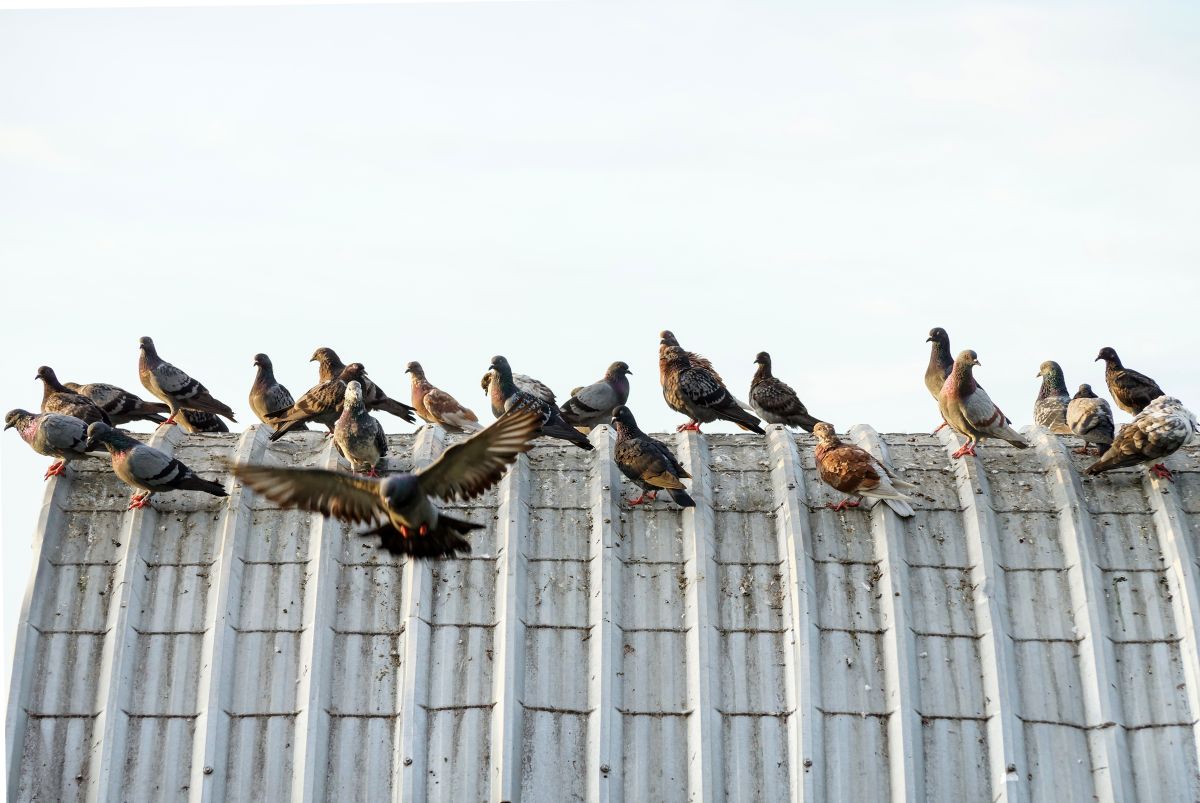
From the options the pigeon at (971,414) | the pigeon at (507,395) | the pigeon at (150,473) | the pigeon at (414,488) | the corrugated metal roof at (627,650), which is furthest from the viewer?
the pigeon at (507,395)

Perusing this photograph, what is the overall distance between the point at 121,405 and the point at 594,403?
18.7 ft

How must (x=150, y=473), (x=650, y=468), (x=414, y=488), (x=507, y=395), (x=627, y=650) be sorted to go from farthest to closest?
(x=507, y=395) → (x=650, y=468) → (x=150, y=473) → (x=627, y=650) → (x=414, y=488)

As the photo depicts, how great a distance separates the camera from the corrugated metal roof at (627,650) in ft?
35.7

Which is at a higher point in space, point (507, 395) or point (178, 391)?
point (178, 391)

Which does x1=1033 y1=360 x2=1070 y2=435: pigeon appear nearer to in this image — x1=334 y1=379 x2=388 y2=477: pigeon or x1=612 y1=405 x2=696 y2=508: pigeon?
x1=612 y1=405 x2=696 y2=508: pigeon

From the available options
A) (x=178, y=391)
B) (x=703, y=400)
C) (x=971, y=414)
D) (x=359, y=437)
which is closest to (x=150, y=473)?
(x=359, y=437)

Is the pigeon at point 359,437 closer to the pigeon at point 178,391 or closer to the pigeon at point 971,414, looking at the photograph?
the pigeon at point 178,391

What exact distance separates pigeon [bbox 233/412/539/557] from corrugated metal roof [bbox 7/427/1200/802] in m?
0.99

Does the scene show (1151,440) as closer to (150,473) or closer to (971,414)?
(971,414)

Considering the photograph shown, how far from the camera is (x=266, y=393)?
17.7m

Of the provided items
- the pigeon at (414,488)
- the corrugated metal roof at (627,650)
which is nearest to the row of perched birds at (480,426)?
the pigeon at (414,488)

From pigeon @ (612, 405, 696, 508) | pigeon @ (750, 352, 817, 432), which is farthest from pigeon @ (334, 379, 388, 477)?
pigeon @ (750, 352, 817, 432)

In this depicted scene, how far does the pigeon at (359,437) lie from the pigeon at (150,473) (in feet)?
4.16

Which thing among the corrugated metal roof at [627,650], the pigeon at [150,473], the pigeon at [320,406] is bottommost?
the corrugated metal roof at [627,650]
